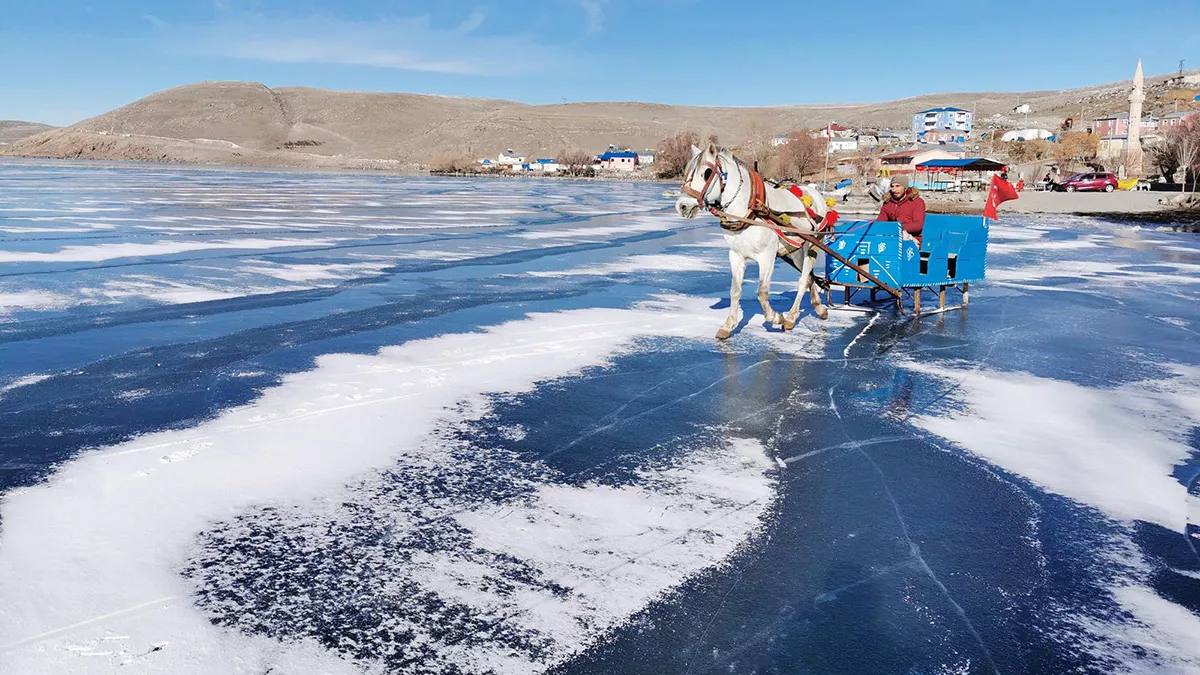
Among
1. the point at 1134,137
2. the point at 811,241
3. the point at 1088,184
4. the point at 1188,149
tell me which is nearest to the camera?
the point at 811,241

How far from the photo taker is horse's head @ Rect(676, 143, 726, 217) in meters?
8.65

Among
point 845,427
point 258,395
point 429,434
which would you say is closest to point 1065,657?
point 845,427

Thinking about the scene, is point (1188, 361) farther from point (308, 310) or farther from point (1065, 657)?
point (308, 310)

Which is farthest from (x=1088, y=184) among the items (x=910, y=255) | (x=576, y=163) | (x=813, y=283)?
(x=576, y=163)

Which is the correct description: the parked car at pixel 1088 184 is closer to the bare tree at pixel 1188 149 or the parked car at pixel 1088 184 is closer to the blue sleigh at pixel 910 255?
the bare tree at pixel 1188 149

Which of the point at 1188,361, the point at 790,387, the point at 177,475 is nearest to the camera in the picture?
the point at 177,475

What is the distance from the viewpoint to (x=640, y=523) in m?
4.61

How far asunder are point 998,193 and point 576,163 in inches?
4628

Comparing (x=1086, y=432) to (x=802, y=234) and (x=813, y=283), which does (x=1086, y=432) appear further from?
(x=813, y=283)

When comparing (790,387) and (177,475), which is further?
(790,387)

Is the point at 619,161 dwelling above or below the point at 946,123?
below

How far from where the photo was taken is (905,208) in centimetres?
1100

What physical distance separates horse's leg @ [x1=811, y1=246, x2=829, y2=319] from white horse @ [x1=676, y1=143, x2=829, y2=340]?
0.5 inches

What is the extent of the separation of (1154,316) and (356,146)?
613 ft
